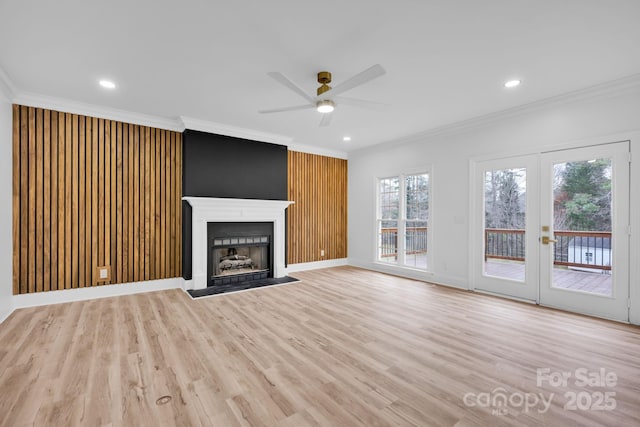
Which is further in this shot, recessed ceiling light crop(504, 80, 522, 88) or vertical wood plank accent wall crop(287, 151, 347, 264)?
vertical wood plank accent wall crop(287, 151, 347, 264)

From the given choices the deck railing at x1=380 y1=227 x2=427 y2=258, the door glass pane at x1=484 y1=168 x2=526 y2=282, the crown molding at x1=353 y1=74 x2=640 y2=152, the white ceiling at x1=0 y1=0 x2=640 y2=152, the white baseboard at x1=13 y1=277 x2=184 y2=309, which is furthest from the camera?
the deck railing at x1=380 y1=227 x2=427 y2=258

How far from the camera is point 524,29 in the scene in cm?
243

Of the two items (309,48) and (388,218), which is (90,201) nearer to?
(309,48)

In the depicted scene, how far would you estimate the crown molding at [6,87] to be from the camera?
10.6 ft

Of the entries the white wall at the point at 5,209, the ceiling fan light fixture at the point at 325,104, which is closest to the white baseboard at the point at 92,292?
the white wall at the point at 5,209

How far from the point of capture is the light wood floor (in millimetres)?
1829

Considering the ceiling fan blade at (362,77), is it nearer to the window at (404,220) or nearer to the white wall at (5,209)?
the window at (404,220)

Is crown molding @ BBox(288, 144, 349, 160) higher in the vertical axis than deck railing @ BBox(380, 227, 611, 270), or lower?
higher

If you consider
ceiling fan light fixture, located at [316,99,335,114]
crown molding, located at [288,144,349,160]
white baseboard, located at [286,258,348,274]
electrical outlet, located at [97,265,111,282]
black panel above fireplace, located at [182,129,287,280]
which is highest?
crown molding, located at [288,144,349,160]

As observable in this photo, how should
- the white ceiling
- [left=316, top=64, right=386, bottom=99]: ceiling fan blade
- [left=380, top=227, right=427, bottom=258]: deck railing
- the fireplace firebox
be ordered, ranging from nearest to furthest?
1. the white ceiling
2. [left=316, top=64, right=386, bottom=99]: ceiling fan blade
3. the fireplace firebox
4. [left=380, top=227, right=427, bottom=258]: deck railing

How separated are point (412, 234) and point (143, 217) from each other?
193 inches

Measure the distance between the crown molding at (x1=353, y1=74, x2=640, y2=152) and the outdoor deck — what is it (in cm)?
219

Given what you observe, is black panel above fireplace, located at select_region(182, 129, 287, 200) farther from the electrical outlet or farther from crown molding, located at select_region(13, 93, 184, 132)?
the electrical outlet

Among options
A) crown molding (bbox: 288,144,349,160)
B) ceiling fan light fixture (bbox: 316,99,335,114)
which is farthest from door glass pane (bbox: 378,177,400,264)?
ceiling fan light fixture (bbox: 316,99,335,114)
